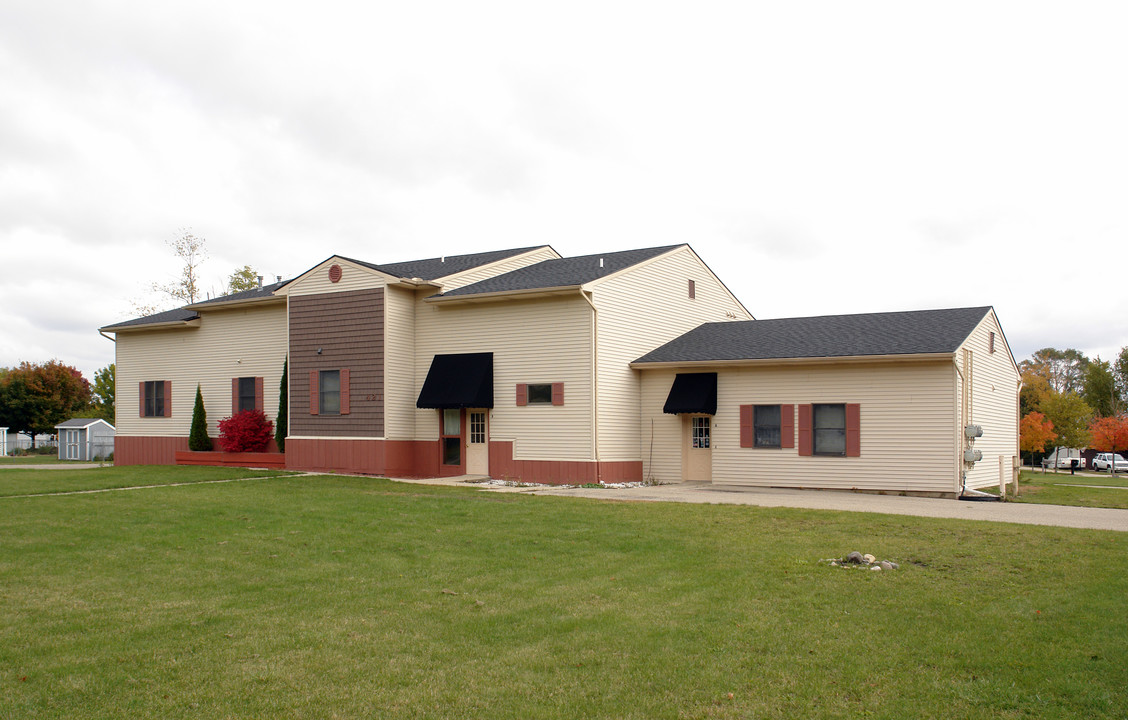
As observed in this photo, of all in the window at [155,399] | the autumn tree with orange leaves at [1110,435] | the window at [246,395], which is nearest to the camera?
the window at [246,395]

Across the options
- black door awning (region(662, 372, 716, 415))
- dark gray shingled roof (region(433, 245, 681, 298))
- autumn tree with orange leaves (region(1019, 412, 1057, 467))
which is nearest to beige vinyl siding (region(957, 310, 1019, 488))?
black door awning (region(662, 372, 716, 415))

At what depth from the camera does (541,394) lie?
73.1 feet

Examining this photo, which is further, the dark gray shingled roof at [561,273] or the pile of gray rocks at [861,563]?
the dark gray shingled roof at [561,273]

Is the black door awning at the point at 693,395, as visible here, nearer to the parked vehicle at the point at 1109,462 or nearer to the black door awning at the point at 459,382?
the black door awning at the point at 459,382

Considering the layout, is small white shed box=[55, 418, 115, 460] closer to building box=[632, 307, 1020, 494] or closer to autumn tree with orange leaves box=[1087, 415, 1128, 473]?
building box=[632, 307, 1020, 494]

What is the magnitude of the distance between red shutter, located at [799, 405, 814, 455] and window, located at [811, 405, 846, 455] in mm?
121

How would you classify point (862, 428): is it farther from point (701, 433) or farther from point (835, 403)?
point (701, 433)

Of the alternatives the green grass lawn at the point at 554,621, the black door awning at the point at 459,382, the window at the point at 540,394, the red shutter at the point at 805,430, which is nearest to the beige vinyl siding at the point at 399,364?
the black door awning at the point at 459,382

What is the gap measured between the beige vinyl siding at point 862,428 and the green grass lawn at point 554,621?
7391 mm

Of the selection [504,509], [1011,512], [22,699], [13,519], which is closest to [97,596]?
[22,699]

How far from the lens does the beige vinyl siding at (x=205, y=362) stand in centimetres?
2684

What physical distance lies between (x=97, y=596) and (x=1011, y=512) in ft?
47.5

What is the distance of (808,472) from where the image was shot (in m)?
21.1

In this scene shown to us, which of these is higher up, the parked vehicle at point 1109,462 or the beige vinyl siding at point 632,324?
the beige vinyl siding at point 632,324
